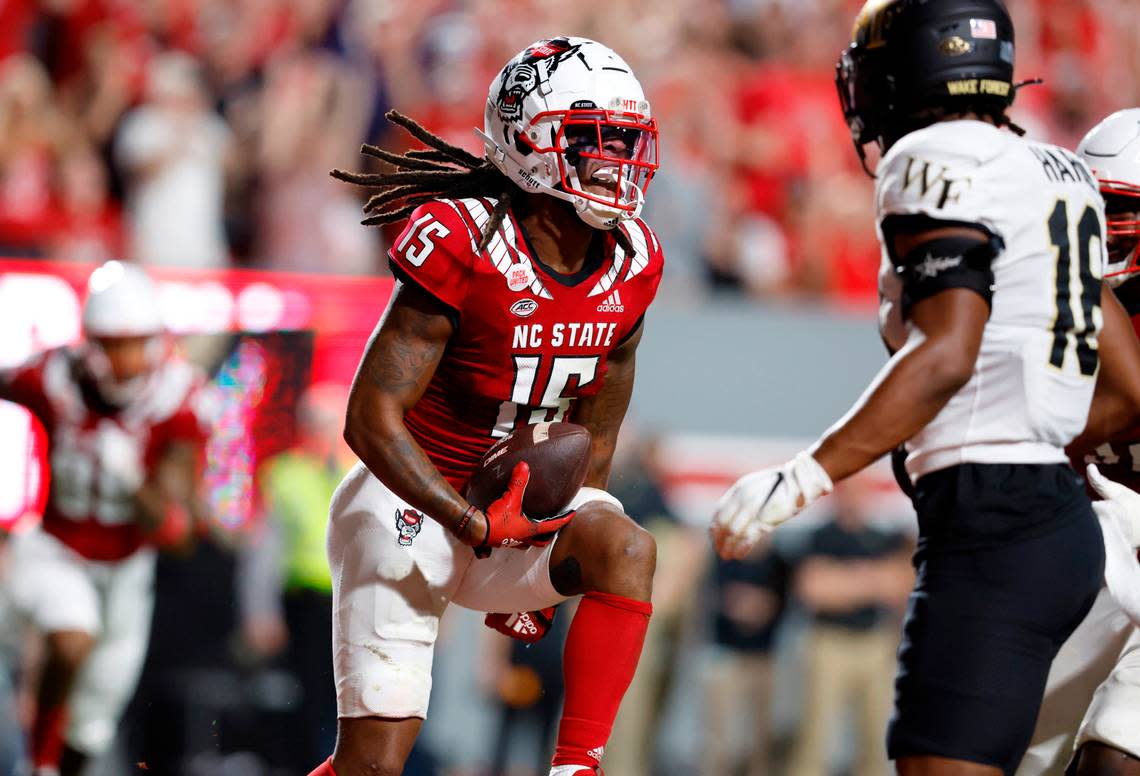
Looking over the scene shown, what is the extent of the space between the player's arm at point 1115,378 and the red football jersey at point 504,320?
1108mm

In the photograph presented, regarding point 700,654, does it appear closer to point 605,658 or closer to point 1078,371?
point 605,658

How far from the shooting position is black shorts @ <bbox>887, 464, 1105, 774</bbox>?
112 inches

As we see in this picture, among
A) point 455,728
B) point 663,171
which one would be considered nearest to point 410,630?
point 455,728

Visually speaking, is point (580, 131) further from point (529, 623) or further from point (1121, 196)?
point (1121, 196)

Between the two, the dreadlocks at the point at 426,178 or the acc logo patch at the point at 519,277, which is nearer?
the acc logo patch at the point at 519,277

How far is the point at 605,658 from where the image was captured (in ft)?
11.5

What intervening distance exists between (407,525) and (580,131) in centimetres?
103

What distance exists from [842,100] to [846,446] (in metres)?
0.94

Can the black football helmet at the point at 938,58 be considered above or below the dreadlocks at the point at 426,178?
above

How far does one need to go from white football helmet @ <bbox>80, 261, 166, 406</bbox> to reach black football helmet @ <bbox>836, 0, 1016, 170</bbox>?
13.2ft

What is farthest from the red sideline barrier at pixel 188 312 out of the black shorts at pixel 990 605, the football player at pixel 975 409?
the black shorts at pixel 990 605

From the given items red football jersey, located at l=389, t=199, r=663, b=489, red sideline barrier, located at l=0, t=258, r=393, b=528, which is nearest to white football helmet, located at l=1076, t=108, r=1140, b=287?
red football jersey, located at l=389, t=199, r=663, b=489

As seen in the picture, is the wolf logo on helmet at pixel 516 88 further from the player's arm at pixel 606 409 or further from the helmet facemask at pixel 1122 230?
the helmet facemask at pixel 1122 230

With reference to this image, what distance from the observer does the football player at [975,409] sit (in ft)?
9.37
